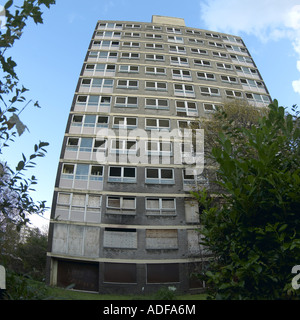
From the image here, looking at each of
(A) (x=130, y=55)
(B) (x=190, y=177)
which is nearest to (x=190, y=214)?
Result: (B) (x=190, y=177)

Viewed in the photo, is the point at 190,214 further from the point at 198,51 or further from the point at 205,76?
the point at 198,51

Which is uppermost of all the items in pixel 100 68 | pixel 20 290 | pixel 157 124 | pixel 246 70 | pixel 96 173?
pixel 246 70

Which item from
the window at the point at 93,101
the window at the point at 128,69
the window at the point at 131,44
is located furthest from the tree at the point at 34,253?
the window at the point at 131,44

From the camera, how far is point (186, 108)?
23.5 metres

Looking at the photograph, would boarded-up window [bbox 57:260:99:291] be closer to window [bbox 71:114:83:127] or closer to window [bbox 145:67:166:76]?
window [bbox 71:114:83:127]

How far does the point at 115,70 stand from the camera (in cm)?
2525

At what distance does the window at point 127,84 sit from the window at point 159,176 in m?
9.55

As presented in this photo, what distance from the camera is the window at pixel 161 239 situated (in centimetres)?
1808

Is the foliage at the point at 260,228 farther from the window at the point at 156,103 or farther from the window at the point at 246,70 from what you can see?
the window at the point at 246,70

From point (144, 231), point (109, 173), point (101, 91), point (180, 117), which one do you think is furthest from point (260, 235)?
point (101, 91)

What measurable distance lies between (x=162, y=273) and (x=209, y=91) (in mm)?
18688

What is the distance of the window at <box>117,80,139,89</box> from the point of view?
24.1 m
